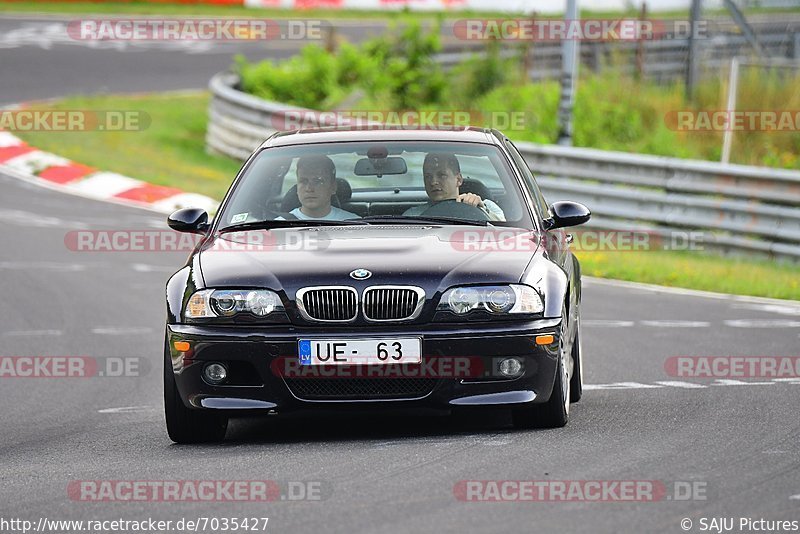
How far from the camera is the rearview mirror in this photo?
834 cm

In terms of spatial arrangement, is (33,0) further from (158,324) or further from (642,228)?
(158,324)

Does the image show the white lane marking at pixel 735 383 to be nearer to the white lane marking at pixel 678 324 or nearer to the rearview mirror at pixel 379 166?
the rearview mirror at pixel 379 166

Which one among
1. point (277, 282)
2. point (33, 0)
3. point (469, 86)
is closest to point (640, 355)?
point (277, 282)

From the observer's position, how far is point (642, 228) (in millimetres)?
17016

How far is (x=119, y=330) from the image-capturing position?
12.2 m

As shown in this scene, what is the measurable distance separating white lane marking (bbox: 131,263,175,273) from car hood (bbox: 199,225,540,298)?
23.8 ft

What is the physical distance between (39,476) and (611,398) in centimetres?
339

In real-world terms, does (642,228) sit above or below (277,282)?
below

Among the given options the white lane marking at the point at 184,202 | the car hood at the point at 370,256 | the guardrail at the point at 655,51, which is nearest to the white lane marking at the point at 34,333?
the car hood at the point at 370,256

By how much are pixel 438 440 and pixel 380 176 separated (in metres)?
1.78

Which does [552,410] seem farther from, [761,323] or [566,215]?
[761,323]

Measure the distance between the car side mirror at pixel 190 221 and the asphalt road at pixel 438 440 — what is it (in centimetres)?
107

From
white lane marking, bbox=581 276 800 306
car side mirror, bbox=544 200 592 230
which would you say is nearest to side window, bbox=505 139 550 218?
car side mirror, bbox=544 200 592 230

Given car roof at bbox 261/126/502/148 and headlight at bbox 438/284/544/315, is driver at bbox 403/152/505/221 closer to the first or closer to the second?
car roof at bbox 261/126/502/148
